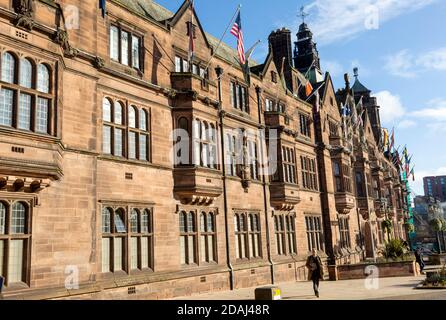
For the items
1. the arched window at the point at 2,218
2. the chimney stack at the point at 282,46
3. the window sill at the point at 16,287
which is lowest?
the window sill at the point at 16,287

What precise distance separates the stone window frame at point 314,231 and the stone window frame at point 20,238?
22.3 meters

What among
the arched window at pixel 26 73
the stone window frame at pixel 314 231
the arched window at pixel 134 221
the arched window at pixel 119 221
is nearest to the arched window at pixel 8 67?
the arched window at pixel 26 73

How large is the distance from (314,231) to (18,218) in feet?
79.5

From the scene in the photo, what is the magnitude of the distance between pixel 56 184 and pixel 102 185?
241cm

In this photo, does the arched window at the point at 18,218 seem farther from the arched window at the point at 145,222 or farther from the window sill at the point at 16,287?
the arched window at the point at 145,222

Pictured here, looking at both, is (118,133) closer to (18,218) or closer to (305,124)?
(18,218)

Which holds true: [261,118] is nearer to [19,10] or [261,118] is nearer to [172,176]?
[172,176]

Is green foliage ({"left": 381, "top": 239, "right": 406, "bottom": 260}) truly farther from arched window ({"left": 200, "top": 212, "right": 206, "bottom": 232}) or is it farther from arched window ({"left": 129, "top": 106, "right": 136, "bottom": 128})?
arched window ({"left": 129, "top": 106, "right": 136, "bottom": 128})

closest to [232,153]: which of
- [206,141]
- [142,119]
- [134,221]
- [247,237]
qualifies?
[206,141]

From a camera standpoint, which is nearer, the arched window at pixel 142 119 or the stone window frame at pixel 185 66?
the arched window at pixel 142 119

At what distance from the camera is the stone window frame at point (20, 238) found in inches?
458

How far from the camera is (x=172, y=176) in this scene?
1917 cm

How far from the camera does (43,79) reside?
1297 cm

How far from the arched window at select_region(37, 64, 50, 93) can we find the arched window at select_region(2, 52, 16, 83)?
2.50 ft
